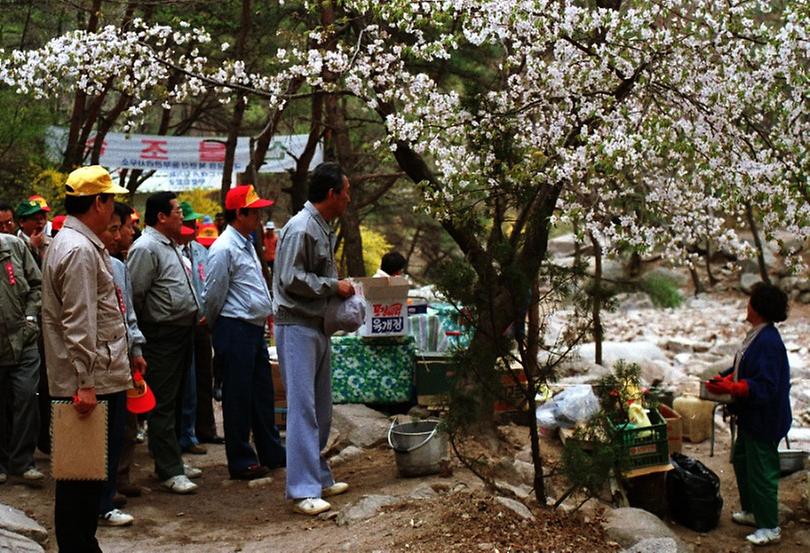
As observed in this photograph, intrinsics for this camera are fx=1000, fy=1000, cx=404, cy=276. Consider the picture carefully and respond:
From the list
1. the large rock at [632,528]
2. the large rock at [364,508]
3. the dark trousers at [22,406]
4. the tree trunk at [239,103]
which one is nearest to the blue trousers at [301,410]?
the large rock at [364,508]

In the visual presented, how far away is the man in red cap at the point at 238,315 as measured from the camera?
284 inches

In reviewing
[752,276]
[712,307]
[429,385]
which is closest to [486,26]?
[429,385]

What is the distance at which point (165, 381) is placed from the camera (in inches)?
279

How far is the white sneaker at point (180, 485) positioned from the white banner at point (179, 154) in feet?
26.7

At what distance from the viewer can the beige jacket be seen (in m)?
4.68

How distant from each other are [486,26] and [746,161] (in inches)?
80.1

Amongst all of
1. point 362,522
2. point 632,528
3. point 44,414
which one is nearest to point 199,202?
point 44,414

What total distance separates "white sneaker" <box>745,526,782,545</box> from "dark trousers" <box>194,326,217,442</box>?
4627mm

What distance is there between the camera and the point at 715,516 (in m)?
7.64

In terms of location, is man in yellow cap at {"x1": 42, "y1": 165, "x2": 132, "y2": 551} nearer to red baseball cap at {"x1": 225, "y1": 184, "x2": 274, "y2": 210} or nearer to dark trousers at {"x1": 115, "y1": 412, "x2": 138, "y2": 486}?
dark trousers at {"x1": 115, "y1": 412, "x2": 138, "y2": 486}

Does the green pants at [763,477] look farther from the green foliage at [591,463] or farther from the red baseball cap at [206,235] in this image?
the red baseball cap at [206,235]

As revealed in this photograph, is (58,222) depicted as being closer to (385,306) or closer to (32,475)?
(32,475)

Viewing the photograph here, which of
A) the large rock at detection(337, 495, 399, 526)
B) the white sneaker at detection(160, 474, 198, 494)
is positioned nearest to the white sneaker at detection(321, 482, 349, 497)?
the large rock at detection(337, 495, 399, 526)

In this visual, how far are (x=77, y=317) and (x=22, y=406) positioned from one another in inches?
106
